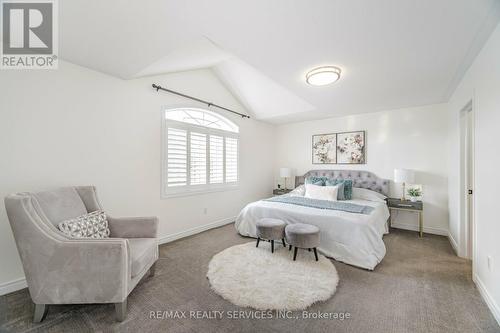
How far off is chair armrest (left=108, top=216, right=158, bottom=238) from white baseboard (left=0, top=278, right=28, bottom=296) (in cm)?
97

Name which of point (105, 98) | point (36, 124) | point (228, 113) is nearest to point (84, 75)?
point (105, 98)

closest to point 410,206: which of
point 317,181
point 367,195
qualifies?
point 367,195

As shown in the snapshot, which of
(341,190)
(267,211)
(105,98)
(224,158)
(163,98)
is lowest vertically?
(267,211)

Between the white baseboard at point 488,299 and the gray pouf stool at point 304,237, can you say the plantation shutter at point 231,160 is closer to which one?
the gray pouf stool at point 304,237

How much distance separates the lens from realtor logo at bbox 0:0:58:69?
1.71m

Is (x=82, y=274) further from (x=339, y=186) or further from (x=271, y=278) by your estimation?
(x=339, y=186)

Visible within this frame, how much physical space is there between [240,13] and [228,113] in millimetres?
2817

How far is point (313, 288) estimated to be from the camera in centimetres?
216

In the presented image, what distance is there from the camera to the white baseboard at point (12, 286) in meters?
2.06

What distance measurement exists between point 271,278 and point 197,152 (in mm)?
2547

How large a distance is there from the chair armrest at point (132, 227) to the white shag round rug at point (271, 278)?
34.0 inches

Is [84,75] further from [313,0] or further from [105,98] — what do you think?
[313,0]

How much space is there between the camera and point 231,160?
4699 millimetres

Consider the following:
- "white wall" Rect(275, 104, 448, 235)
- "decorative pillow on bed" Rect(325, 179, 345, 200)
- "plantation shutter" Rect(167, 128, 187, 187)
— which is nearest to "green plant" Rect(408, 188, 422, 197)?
"white wall" Rect(275, 104, 448, 235)
